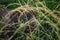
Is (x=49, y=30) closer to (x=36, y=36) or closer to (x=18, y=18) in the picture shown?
(x=36, y=36)

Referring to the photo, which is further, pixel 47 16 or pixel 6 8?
pixel 6 8

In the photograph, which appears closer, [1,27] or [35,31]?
[35,31]

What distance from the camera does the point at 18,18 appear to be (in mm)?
2201

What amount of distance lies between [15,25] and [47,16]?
1.19 ft

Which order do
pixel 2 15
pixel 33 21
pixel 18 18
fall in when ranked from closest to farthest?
pixel 33 21, pixel 18 18, pixel 2 15

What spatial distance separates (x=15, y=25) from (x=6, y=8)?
1.13 ft

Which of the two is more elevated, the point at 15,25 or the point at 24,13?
the point at 24,13

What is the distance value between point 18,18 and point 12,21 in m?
0.10

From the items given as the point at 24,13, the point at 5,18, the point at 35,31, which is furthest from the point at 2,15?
the point at 35,31

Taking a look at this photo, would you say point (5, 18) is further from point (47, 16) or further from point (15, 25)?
point (47, 16)

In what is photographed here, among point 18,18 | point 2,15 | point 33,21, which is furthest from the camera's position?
point 2,15

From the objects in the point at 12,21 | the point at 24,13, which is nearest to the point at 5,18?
the point at 12,21

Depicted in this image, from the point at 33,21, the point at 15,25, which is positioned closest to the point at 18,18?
the point at 15,25

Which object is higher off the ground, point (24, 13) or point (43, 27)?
point (24, 13)
